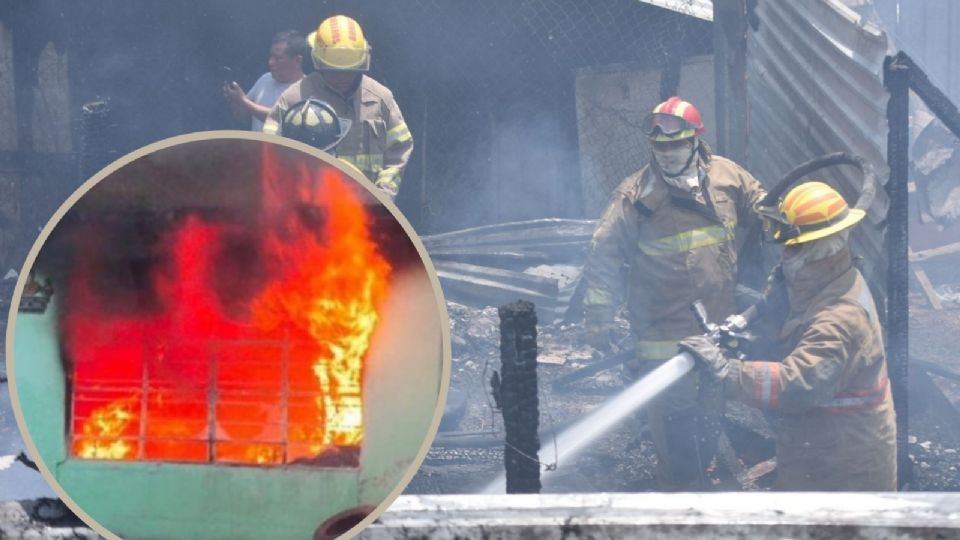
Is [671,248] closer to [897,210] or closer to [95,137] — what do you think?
[897,210]

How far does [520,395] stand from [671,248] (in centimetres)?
307

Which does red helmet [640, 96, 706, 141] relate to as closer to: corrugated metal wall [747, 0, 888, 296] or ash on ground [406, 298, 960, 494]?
corrugated metal wall [747, 0, 888, 296]

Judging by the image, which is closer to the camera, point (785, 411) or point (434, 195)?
point (785, 411)

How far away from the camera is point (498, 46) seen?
10508mm

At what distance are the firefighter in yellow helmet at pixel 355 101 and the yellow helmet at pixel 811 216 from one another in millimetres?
2591

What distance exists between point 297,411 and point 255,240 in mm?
311

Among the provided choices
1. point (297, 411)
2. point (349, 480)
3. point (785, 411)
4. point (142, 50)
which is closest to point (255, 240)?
point (297, 411)

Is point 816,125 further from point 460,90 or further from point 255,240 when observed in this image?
point 255,240

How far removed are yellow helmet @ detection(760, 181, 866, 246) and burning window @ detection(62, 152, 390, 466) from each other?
313 centimetres

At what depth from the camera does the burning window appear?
155 centimetres

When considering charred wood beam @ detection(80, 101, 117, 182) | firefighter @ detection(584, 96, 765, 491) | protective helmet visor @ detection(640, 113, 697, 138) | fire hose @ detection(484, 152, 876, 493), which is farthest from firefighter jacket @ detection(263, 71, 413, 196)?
fire hose @ detection(484, 152, 876, 493)

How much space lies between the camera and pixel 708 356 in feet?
14.1

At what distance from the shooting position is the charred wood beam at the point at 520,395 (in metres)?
2.81

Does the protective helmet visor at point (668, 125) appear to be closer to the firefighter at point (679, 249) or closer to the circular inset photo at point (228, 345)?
the firefighter at point (679, 249)
